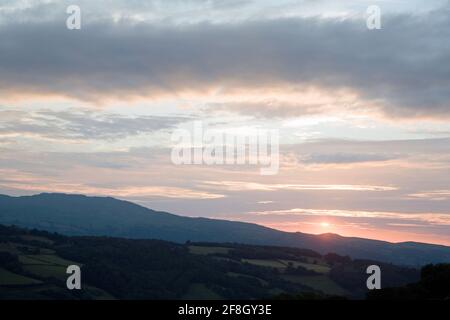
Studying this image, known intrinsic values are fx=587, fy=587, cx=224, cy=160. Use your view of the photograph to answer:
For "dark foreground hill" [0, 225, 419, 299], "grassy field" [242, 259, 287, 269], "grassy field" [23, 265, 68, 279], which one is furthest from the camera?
"grassy field" [242, 259, 287, 269]

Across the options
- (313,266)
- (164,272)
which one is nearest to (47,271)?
(164,272)

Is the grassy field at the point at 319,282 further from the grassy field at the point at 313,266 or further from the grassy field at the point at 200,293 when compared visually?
the grassy field at the point at 200,293

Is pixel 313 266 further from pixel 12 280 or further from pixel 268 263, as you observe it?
pixel 12 280

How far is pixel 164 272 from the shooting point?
17062 centimetres

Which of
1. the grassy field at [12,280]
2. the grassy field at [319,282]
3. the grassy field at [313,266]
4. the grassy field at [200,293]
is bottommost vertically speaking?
the grassy field at [200,293]

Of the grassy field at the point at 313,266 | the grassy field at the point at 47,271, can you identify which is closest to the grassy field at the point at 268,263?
the grassy field at the point at 313,266

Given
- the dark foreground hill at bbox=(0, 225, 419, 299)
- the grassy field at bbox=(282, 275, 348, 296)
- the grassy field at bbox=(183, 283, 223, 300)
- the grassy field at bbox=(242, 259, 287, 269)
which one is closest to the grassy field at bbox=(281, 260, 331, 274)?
the dark foreground hill at bbox=(0, 225, 419, 299)

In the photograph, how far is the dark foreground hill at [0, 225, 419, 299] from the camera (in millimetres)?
130500

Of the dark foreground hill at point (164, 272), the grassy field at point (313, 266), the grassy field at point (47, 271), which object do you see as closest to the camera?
the dark foreground hill at point (164, 272)

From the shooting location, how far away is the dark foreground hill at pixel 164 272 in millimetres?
130500

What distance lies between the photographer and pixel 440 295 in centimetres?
6850

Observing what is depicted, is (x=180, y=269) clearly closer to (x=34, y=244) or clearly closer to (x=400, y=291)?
(x=34, y=244)

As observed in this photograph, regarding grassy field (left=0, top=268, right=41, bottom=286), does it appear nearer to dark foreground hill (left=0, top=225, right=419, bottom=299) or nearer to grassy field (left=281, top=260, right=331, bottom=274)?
dark foreground hill (left=0, top=225, right=419, bottom=299)

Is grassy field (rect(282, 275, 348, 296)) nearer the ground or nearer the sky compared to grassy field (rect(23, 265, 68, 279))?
nearer the ground
